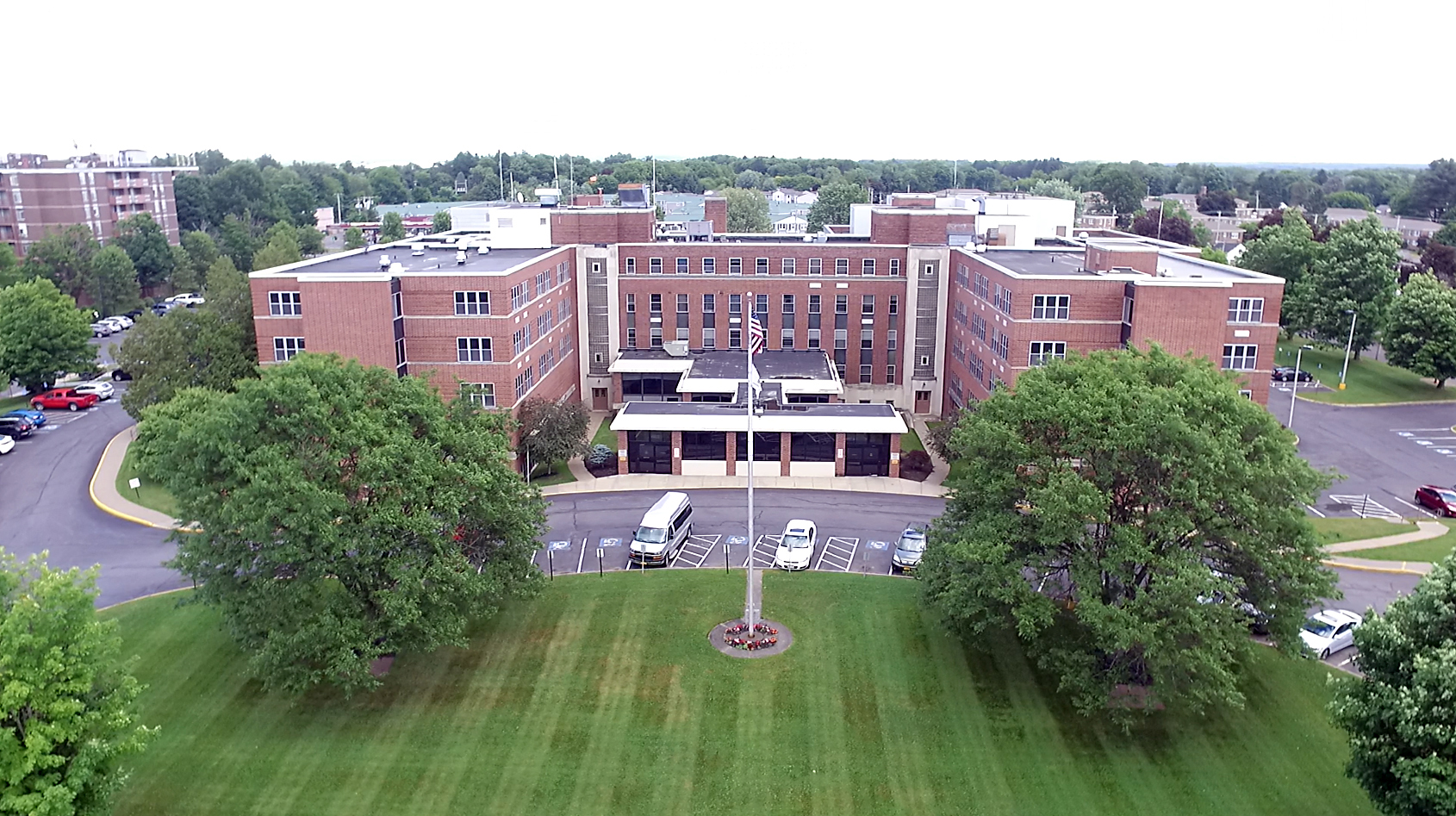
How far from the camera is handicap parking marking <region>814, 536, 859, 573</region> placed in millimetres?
40844

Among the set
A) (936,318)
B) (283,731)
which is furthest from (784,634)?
(936,318)

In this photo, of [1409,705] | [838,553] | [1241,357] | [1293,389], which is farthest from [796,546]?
[1293,389]

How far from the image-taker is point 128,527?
149 feet

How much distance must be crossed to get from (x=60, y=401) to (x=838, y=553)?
2417 inches

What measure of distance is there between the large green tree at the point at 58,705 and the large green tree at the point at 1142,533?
2275 cm

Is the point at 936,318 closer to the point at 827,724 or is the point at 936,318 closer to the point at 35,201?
the point at 827,724

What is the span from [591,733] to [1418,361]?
7048 cm

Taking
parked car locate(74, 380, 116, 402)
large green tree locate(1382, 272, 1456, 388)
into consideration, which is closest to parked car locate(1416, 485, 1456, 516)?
large green tree locate(1382, 272, 1456, 388)

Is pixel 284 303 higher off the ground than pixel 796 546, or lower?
higher

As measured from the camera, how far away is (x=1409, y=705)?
64.3 feet

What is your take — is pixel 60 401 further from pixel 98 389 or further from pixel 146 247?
pixel 146 247

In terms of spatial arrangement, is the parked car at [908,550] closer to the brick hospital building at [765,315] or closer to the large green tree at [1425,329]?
the brick hospital building at [765,315]

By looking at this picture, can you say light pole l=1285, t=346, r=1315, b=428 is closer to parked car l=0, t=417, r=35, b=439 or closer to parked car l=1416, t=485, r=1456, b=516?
parked car l=1416, t=485, r=1456, b=516

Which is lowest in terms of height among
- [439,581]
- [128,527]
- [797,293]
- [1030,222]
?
[128,527]
